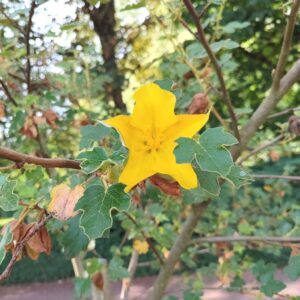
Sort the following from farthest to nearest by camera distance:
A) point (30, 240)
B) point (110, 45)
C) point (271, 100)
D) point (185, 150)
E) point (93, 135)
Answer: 1. point (110, 45)
2. point (271, 100)
3. point (93, 135)
4. point (30, 240)
5. point (185, 150)

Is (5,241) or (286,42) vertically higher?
(286,42)

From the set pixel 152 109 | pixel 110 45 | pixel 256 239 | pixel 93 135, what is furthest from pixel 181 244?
pixel 110 45

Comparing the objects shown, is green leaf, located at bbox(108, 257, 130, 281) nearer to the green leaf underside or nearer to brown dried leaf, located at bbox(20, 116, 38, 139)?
brown dried leaf, located at bbox(20, 116, 38, 139)

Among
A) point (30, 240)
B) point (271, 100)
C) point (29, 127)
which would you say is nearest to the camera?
point (30, 240)

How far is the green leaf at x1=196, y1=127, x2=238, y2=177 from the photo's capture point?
0.52 m

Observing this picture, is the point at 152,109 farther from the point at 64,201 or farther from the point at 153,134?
the point at 64,201

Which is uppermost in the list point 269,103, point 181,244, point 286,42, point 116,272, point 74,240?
point 286,42

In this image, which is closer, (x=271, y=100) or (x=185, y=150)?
(x=185, y=150)

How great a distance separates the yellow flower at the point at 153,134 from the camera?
0.54 m

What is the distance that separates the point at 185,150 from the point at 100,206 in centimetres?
11

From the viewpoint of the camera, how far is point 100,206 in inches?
21.6

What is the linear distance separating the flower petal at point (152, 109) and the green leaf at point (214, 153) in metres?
0.04

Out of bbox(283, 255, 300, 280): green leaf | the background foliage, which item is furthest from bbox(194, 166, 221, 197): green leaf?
bbox(283, 255, 300, 280): green leaf

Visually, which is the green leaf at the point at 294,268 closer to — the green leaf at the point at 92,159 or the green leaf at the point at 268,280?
the green leaf at the point at 268,280
